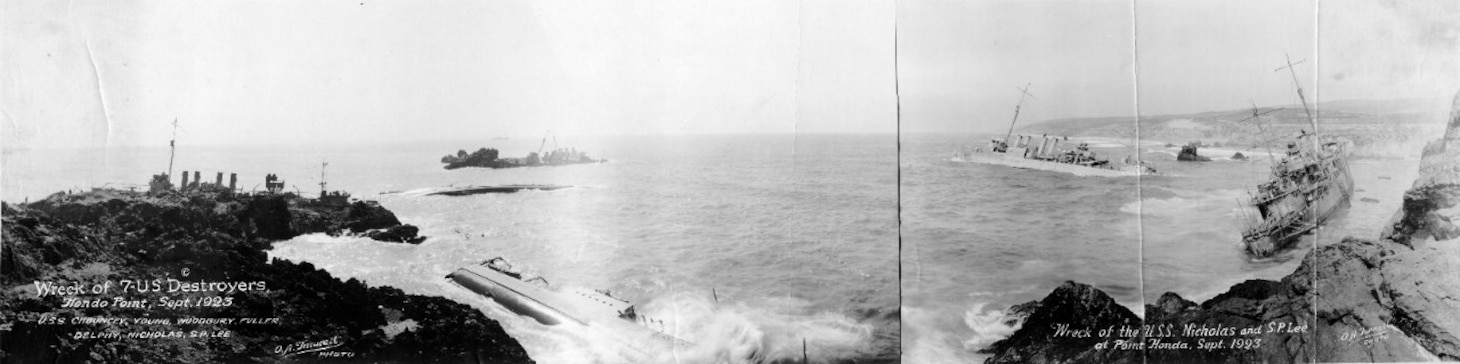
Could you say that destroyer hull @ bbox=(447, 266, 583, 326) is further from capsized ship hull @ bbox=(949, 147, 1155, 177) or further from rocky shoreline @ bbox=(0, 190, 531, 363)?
capsized ship hull @ bbox=(949, 147, 1155, 177)

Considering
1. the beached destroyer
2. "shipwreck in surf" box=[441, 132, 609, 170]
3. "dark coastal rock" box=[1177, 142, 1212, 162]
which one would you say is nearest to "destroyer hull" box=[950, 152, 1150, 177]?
"dark coastal rock" box=[1177, 142, 1212, 162]

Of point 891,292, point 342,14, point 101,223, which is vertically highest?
point 342,14

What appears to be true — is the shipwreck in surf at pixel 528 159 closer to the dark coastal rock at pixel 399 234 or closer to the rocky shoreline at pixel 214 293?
the dark coastal rock at pixel 399 234

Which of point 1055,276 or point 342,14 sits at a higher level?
point 342,14

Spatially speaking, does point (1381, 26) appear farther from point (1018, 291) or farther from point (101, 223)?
point (101, 223)

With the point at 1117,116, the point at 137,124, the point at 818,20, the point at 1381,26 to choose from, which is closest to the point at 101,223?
the point at 137,124
